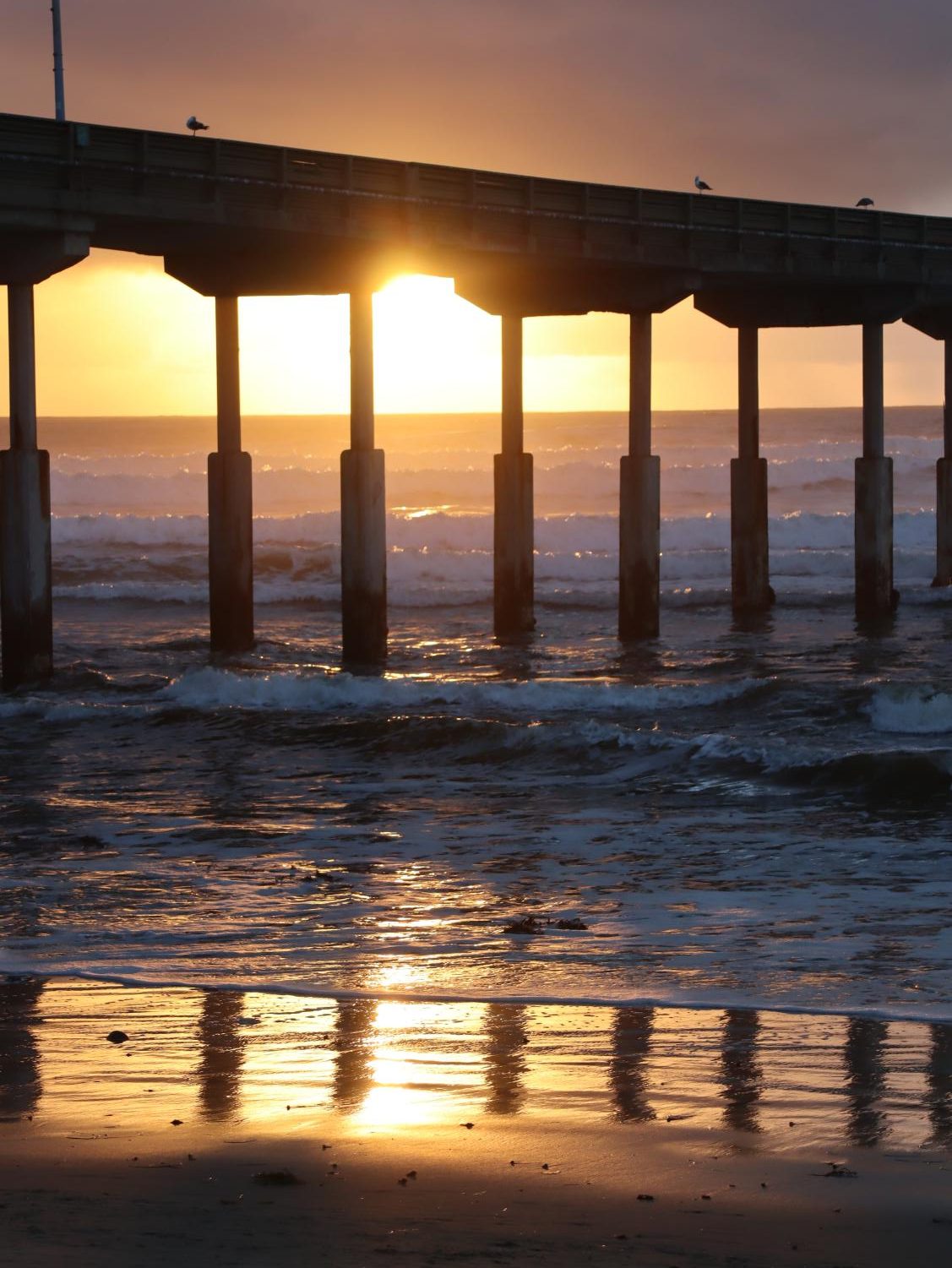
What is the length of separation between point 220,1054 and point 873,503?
25.3 m

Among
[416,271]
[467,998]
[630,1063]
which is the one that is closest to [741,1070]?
[630,1063]

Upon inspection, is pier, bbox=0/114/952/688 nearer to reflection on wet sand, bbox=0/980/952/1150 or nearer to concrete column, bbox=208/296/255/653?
concrete column, bbox=208/296/255/653

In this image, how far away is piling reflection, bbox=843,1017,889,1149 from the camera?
633 cm

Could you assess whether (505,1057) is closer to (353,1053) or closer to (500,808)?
(353,1053)

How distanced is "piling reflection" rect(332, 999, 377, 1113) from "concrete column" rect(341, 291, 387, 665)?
16.3 meters

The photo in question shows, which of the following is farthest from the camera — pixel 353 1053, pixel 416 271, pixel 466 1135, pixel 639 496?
pixel 639 496

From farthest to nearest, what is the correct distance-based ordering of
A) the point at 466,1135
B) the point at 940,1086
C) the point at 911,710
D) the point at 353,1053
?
1. the point at 911,710
2. the point at 353,1053
3. the point at 940,1086
4. the point at 466,1135

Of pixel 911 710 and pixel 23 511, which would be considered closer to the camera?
pixel 911 710

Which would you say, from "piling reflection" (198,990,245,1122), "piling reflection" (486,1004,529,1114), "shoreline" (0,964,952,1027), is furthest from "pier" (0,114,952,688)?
"piling reflection" (486,1004,529,1114)

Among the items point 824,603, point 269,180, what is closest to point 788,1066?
point 269,180

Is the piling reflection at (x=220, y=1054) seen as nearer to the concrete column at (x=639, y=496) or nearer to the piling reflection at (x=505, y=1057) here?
the piling reflection at (x=505, y=1057)

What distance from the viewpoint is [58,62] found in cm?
2411

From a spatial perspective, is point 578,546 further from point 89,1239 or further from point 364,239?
point 89,1239

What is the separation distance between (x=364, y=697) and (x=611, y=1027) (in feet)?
48.6
